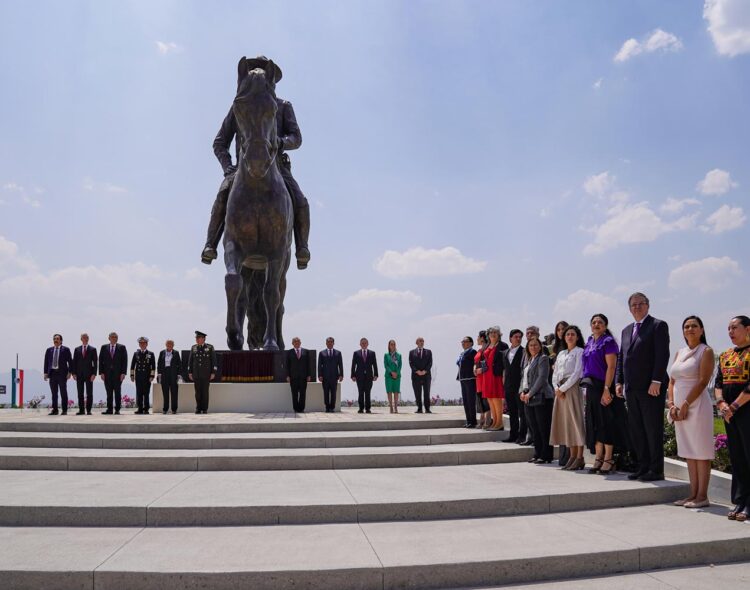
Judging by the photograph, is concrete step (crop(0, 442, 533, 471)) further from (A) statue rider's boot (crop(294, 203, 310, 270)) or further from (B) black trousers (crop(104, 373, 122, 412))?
(A) statue rider's boot (crop(294, 203, 310, 270))

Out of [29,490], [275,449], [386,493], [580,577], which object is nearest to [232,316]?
[275,449]

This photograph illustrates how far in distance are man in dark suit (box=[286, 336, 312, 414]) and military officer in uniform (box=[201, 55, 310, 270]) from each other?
248 centimetres

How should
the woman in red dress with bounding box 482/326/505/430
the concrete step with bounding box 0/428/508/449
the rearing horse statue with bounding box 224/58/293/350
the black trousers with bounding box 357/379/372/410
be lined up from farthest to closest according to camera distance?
the black trousers with bounding box 357/379/372/410 → the rearing horse statue with bounding box 224/58/293/350 → the woman in red dress with bounding box 482/326/505/430 → the concrete step with bounding box 0/428/508/449

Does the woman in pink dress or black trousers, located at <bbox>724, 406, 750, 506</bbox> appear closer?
black trousers, located at <bbox>724, 406, 750, 506</bbox>

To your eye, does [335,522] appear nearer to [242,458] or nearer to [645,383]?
[242,458]

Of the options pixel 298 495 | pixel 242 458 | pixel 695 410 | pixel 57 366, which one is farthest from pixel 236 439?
pixel 57 366

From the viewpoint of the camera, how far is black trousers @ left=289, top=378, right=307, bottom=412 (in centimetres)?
1211

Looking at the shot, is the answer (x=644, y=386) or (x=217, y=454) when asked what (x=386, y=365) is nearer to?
(x=217, y=454)

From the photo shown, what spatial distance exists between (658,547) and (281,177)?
9.82 metres

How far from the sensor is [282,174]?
13.3m

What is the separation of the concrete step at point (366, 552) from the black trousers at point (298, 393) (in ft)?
22.2

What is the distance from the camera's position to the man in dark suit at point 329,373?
12547mm

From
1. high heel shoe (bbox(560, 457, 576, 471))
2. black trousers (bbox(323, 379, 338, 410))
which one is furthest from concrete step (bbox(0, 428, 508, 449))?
black trousers (bbox(323, 379, 338, 410))

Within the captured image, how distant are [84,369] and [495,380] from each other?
861cm
